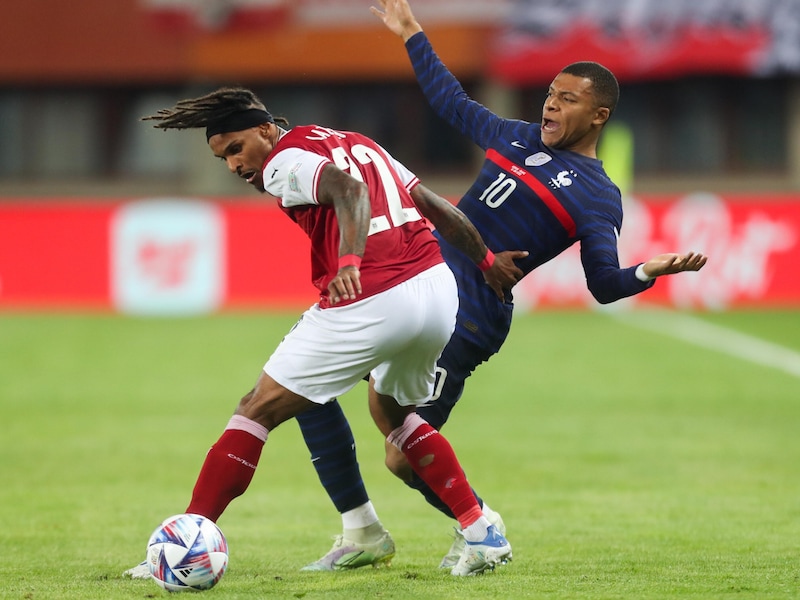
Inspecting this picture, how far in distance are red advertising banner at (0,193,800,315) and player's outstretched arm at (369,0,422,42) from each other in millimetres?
14228

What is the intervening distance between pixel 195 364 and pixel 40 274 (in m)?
6.40

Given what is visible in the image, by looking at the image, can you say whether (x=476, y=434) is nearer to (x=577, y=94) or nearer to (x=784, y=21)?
(x=577, y=94)

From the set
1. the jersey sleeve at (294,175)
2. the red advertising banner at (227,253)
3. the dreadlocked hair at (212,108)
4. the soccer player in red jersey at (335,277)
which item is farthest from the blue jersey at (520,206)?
the red advertising banner at (227,253)

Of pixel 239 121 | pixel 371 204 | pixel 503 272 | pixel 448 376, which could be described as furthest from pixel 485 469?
pixel 239 121

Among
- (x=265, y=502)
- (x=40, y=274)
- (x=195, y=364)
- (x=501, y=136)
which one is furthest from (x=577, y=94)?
(x=40, y=274)

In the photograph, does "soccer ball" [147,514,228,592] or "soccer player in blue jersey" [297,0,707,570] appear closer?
"soccer ball" [147,514,228,592]

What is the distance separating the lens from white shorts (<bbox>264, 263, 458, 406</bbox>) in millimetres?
5426

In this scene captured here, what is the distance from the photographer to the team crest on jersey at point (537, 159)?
20.7 feet

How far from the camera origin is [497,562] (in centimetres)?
582

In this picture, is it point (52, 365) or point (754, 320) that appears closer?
point (52, 365)

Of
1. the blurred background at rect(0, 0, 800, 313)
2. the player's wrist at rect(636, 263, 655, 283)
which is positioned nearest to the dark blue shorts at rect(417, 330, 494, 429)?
the player's wrist at rect(636, 263, 655, 283)

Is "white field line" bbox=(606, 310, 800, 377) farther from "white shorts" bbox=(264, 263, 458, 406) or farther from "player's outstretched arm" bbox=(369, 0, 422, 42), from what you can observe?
"white shorts" bbox=(264, 263, 458, 406)

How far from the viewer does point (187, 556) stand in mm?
5359

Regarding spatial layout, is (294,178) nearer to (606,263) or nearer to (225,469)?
(225,469)
